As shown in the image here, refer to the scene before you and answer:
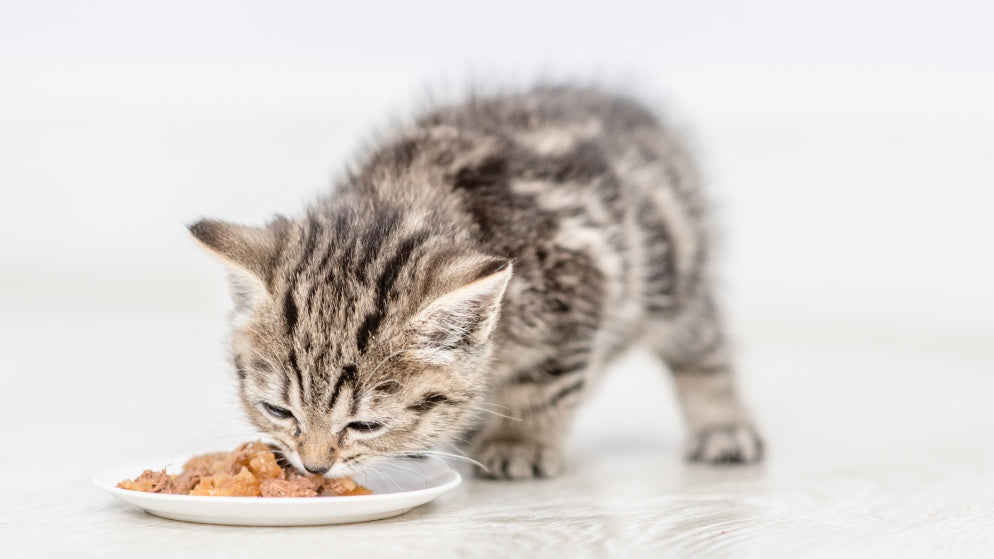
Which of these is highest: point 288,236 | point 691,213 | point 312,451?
point 691,213

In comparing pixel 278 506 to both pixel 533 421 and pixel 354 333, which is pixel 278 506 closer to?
pixel 354 333

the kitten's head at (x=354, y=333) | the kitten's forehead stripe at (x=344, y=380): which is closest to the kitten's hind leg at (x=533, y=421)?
the kitten's head at (x=354, y=333)

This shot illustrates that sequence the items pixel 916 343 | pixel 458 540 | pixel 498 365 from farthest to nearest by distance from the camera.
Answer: pixel 916 343 < pixel 498 365 < pixel 458 540

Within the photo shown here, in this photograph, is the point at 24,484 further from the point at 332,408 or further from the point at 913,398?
the point at 913,398

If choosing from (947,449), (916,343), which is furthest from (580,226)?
(916,343)

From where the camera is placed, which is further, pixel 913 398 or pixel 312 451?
pixel 913 398

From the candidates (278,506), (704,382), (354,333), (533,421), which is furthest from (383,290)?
(704,382)

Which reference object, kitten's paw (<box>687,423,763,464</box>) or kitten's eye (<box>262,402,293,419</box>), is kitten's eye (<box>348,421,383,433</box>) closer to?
kitten's eye (<box>262,402,293,419</box>)
